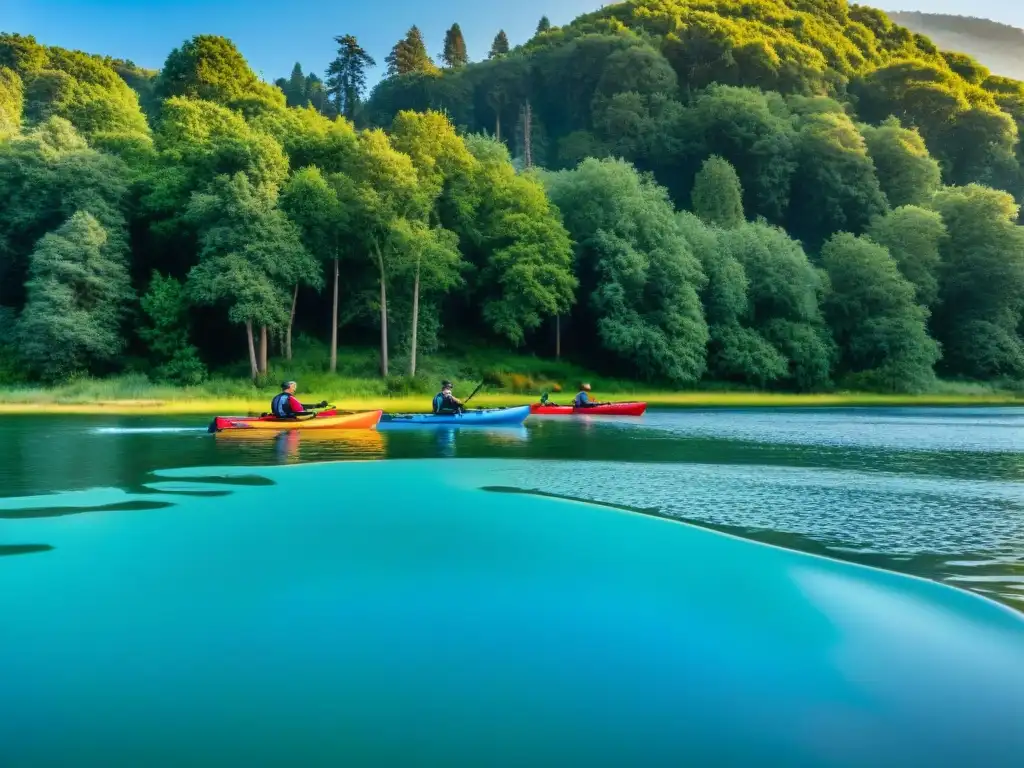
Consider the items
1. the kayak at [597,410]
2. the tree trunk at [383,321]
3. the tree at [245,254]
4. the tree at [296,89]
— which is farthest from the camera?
the tree at [296,89]

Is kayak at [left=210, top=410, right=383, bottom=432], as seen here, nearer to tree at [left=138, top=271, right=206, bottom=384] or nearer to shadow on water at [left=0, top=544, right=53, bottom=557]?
shadow on water at [left=0, top=544, right=53, bottom=557]

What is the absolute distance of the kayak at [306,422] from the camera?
24.1m

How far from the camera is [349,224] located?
140 feet

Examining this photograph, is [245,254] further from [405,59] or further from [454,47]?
[454,47]

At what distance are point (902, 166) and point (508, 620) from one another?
72.0 metres

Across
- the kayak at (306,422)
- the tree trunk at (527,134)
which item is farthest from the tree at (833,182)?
the kayak at (306,422)

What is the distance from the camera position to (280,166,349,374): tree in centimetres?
4178

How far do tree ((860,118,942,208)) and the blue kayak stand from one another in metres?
51.5

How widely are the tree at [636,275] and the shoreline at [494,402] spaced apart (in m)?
2.49

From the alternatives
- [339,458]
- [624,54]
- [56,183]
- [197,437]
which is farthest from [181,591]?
[624,54]

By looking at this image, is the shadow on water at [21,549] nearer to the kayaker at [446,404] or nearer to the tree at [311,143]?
the kayaker at [446,404]

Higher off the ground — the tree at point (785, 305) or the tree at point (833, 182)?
the tree at point (833, 182)

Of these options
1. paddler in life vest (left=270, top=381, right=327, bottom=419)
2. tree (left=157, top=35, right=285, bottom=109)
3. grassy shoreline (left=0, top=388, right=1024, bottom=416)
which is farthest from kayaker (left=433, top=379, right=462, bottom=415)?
tree (left=157, top=35, right=285, bottom=109)

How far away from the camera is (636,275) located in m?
46.2
